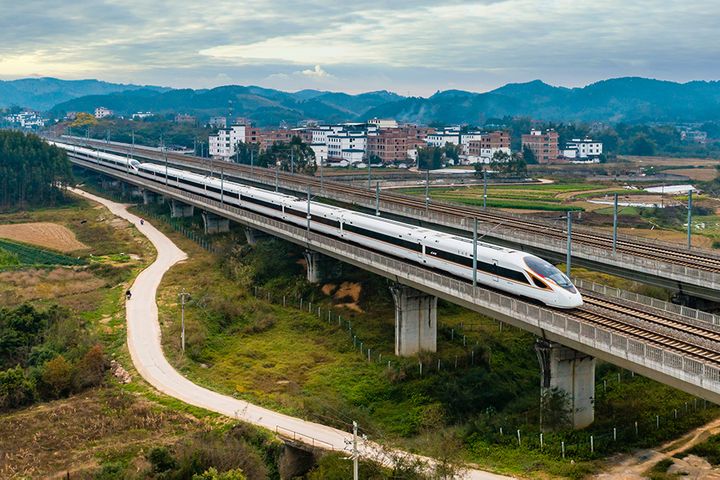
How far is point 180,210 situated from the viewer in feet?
379

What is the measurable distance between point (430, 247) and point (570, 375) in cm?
1691

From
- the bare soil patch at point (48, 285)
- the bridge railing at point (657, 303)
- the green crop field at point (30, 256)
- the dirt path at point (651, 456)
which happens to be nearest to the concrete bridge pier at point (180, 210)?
the green crop field at point (30, 256)

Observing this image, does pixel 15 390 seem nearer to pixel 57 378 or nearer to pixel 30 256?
pixel 57 378

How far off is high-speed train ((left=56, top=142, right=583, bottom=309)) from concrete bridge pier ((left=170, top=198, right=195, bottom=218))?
1902 cm

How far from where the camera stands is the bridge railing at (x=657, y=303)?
42656 millimetres

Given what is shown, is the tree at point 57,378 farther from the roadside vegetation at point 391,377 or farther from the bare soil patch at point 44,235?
the bare soil patch at point 44,235

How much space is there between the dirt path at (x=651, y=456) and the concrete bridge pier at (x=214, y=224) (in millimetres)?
71169

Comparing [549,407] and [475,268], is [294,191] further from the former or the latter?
[549,407]

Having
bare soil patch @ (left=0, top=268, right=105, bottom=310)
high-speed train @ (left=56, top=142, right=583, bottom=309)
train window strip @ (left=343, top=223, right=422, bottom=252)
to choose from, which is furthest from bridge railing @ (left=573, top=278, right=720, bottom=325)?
bare soil patch @ (left=0, top=268, right=105, bottom=310)

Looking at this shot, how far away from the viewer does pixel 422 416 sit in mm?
46438

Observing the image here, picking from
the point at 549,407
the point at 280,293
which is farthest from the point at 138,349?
the point at 549,407

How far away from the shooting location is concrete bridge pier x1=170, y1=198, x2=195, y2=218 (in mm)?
115088

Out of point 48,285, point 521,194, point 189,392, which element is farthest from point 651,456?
point 521,194

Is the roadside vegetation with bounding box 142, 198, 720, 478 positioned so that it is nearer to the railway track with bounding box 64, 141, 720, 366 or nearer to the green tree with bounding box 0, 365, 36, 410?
the railway track with bounding box 64, 141, 720, 366
